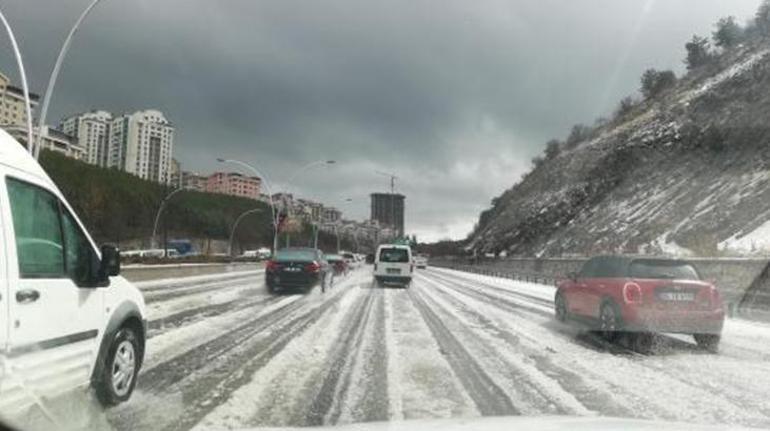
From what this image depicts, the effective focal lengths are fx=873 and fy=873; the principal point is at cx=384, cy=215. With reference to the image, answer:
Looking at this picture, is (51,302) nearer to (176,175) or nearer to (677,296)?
(677,296)

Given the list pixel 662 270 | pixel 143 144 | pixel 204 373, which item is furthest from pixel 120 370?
pixel 143 144

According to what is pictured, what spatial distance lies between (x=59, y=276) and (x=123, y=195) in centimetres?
9932

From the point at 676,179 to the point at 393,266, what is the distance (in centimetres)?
3103

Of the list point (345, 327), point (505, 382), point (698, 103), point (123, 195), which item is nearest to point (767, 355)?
point (505, 382)

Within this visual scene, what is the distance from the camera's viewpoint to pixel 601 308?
1445 cm

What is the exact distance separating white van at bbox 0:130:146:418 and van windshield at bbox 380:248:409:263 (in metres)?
30.2

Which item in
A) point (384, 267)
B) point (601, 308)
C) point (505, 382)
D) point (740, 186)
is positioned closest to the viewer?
point (505, 382)

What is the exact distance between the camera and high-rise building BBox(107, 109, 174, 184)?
277 ft

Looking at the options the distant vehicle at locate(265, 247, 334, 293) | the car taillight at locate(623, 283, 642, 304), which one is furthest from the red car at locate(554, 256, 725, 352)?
the distant vehicle at locate(265, 247, 334, 293)

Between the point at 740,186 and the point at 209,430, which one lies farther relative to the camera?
the point at 740,186

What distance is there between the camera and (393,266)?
3722cm

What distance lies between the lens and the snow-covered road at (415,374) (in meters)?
7.27

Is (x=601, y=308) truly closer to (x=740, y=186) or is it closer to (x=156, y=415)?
(x=156, y=415)

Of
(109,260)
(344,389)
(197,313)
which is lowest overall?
(344,389)
